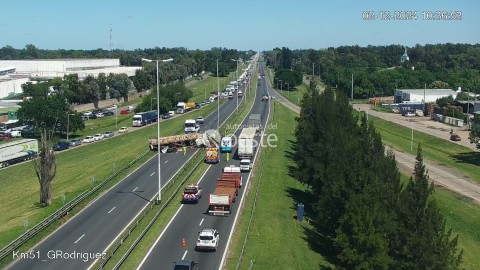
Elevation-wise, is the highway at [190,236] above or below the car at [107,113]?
below

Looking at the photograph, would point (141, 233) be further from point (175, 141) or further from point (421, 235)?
point (175, 141)

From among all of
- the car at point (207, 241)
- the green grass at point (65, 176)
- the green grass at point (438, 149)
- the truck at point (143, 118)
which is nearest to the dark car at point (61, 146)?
the green grass at point (65, 176)

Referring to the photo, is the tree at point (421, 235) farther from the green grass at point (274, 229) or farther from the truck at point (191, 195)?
the truck at point (191, 195)

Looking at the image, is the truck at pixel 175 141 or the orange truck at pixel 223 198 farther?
the truck at pixel 175 141

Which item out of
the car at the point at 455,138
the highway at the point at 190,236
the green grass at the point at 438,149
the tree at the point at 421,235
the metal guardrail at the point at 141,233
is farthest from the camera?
the car at the point at 455,138

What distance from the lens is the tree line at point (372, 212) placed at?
31.5 meters

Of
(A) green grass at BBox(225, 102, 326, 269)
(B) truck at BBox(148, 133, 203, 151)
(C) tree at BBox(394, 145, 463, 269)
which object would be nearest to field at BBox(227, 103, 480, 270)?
(A) green grass at BBox(225, 102, 326, 269)

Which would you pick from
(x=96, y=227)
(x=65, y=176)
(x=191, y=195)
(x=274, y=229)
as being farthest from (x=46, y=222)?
(x=65, y=176)

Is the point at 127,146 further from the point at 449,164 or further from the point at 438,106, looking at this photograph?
the point at 438,106

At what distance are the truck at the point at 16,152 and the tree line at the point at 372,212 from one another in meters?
47.8

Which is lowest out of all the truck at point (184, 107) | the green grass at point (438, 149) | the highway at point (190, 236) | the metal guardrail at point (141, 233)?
the green grass at point (438, 149)

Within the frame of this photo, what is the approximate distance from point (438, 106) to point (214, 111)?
59362 mm

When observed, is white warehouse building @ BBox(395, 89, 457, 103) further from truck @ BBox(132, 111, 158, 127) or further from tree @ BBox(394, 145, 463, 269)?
tree @ BBox(394, 145, 463, 269)

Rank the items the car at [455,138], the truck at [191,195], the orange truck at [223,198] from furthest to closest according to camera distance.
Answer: the car at [455,138] → the truck at [191,195] → the orange truck at [223,198]
